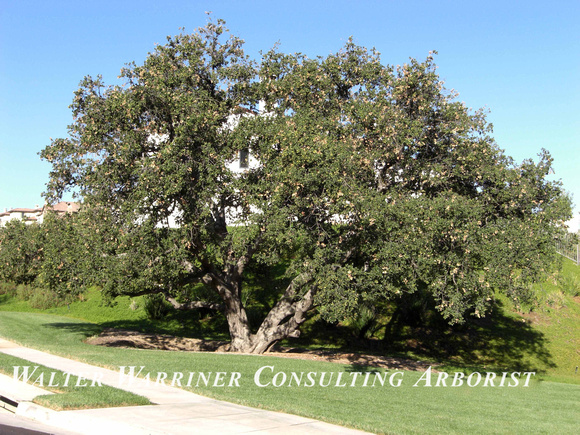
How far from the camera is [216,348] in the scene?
809 inches

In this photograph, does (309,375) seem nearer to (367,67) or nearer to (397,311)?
(367,67)

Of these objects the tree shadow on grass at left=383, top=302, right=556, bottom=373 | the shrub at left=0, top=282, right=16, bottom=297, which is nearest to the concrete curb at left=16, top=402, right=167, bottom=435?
the tree shadow on grass at left=383, top=302, right=556, bottom=373

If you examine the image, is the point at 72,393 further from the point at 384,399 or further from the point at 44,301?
the point at 44,301

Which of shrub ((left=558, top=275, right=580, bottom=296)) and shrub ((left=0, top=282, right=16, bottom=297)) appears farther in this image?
shrub ((left=0, top=282, right=16, bottom=297))

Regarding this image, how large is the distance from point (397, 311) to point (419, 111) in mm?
12594

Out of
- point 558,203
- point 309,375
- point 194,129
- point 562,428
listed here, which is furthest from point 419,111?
point 562,428

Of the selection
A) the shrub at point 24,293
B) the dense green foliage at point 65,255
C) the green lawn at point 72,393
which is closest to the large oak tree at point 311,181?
the dense green foliage at point 65,255

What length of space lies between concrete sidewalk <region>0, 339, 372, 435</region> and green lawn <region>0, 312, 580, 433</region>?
589mm

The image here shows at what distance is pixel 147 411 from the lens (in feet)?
27.5

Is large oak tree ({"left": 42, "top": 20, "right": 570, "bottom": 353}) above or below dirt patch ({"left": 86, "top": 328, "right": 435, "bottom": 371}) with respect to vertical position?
above

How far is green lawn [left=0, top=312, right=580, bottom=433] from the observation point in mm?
9250

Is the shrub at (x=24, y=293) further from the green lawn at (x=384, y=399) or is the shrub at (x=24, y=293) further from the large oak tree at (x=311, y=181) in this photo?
the large oak tree at (x=311, y=181)

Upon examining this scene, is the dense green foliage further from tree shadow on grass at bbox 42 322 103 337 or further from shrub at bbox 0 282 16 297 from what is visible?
shrub at bbox 0 282 16 297

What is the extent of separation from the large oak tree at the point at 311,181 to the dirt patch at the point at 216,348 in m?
3.01
